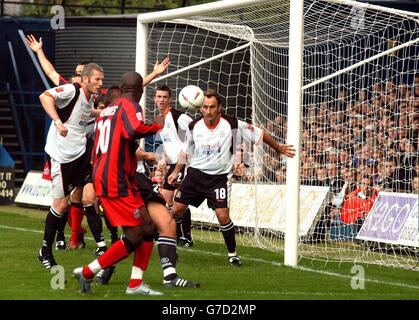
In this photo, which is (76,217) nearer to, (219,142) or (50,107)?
(219,142)

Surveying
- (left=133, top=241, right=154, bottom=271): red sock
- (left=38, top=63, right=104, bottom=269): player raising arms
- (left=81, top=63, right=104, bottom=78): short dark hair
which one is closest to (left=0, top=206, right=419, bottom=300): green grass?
(left=133, top=241, right=154, bottom=271): red sock

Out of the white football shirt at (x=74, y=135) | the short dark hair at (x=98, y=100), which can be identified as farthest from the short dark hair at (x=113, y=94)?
the short dark hair at (x=98, y=100)

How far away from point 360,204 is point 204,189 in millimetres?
3247

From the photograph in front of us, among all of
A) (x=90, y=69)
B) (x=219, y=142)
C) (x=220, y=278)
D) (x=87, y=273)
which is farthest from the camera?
(x=219, y=142)

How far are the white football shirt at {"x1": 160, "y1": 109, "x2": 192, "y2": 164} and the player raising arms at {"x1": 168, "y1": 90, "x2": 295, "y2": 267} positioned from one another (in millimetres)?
1490

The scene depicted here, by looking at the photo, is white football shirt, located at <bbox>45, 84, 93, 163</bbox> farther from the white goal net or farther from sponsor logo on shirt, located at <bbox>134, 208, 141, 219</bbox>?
sponsor logo on shirt, located at <bbox>134, 208, 141, 219</bbox>

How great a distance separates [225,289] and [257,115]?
6022mm

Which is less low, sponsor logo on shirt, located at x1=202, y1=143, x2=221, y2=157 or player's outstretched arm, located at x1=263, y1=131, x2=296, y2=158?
player's outstretched arm, located at x1=263, y1=131, x2=296, y2=158

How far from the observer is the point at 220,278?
40.0 ft

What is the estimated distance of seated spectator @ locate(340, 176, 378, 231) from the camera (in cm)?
1609

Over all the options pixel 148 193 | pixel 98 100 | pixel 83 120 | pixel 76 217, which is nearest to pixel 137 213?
pixel 148 193

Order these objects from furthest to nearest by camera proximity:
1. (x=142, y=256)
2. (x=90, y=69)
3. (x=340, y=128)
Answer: (x=340, y=128)
(x=90, y=69)
(x=142, y=256)

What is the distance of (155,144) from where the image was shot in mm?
19047
